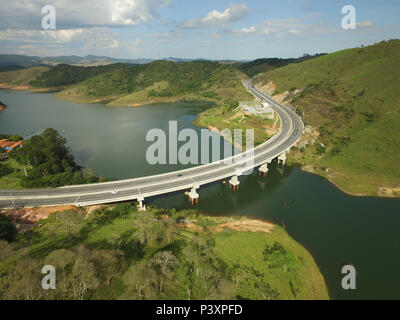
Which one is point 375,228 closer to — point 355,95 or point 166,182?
point 166,182

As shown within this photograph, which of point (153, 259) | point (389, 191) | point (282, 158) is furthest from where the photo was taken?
point (282, 158)

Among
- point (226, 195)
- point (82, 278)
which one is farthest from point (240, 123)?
point (82, 278)

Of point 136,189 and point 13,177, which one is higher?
point 13,177

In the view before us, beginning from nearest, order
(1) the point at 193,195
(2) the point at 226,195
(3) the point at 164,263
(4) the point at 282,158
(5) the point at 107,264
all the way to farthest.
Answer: (3) the point at 164,263 → (5) the point at 107,264 → (1) the point at 193,195 → (2) the point at 226,195 → (4) the point at 282,158

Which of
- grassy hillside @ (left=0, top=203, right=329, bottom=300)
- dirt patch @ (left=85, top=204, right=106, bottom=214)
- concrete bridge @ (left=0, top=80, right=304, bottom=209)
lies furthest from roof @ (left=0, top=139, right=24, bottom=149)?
dirt patch @ (left=85, top=204, right=106, bottom=214)

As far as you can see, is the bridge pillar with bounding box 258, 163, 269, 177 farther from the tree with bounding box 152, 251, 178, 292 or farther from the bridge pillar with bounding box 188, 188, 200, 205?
the tree with bounding box 152, 251, 178, 292

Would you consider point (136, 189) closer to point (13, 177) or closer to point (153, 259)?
point (153, 259)

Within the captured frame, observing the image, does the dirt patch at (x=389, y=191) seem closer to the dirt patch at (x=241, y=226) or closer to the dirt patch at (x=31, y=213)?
the dirt patch at (x=241, y=226)
